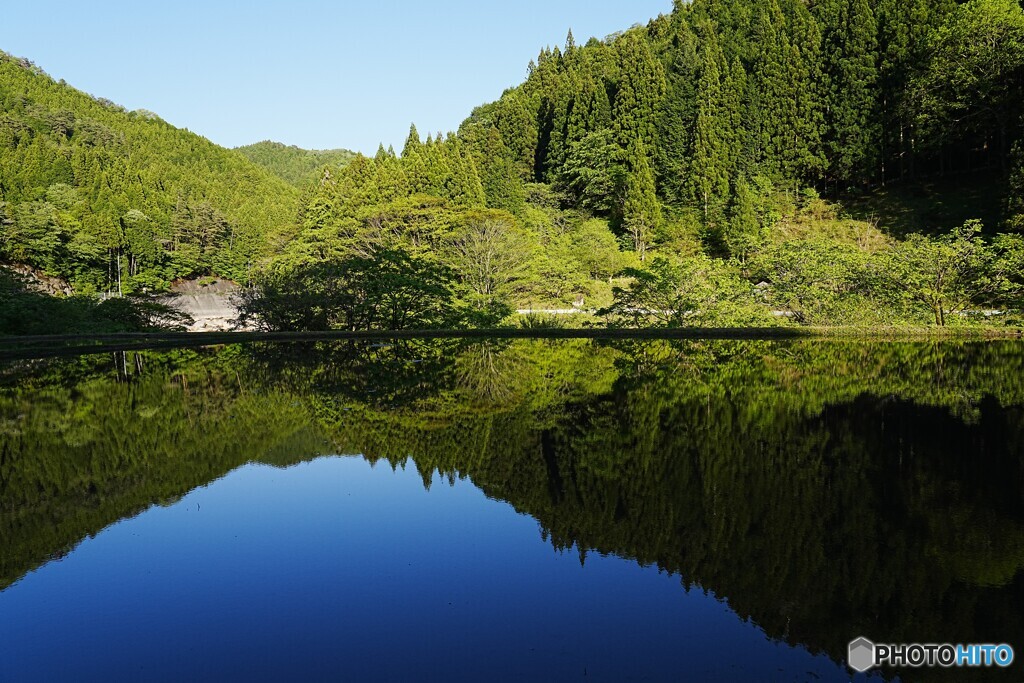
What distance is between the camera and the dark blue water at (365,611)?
9.78 feet

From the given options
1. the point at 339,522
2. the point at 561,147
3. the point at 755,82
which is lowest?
the point at 339,522

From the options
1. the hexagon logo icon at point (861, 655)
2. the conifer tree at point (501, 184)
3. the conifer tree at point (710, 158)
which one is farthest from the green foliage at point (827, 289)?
the conifer tree at point (501, 184)

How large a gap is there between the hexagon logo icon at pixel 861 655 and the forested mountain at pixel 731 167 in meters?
17.3

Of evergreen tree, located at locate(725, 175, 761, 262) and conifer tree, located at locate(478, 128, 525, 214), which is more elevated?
conifer tree, located at locate(478, 128, 525, 214)

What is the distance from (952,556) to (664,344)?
13.0 m

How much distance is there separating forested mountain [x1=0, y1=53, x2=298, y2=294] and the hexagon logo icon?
164 ft

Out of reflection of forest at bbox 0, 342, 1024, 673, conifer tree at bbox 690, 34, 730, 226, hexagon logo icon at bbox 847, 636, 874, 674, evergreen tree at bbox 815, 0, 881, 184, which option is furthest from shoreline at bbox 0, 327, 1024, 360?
evergreen tree at bbox 815, 0, 881, 184

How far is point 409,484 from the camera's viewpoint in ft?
19.0

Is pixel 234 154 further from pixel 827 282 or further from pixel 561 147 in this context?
pixel 827 282

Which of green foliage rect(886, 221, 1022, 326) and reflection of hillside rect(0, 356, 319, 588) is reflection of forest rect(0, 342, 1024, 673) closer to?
reflection of hillside rect(0, 356, 319, 588)

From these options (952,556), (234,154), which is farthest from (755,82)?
(234,154)

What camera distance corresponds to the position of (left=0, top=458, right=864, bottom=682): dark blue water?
2.98 meters

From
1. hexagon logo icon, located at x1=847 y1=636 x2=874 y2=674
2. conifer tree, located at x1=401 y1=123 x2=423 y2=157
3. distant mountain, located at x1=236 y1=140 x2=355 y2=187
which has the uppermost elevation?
distant mountain, located at x1=236 y1=140 x2=355 y2=187

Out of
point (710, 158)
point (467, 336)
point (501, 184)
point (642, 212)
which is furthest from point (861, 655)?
point (710, 158)
